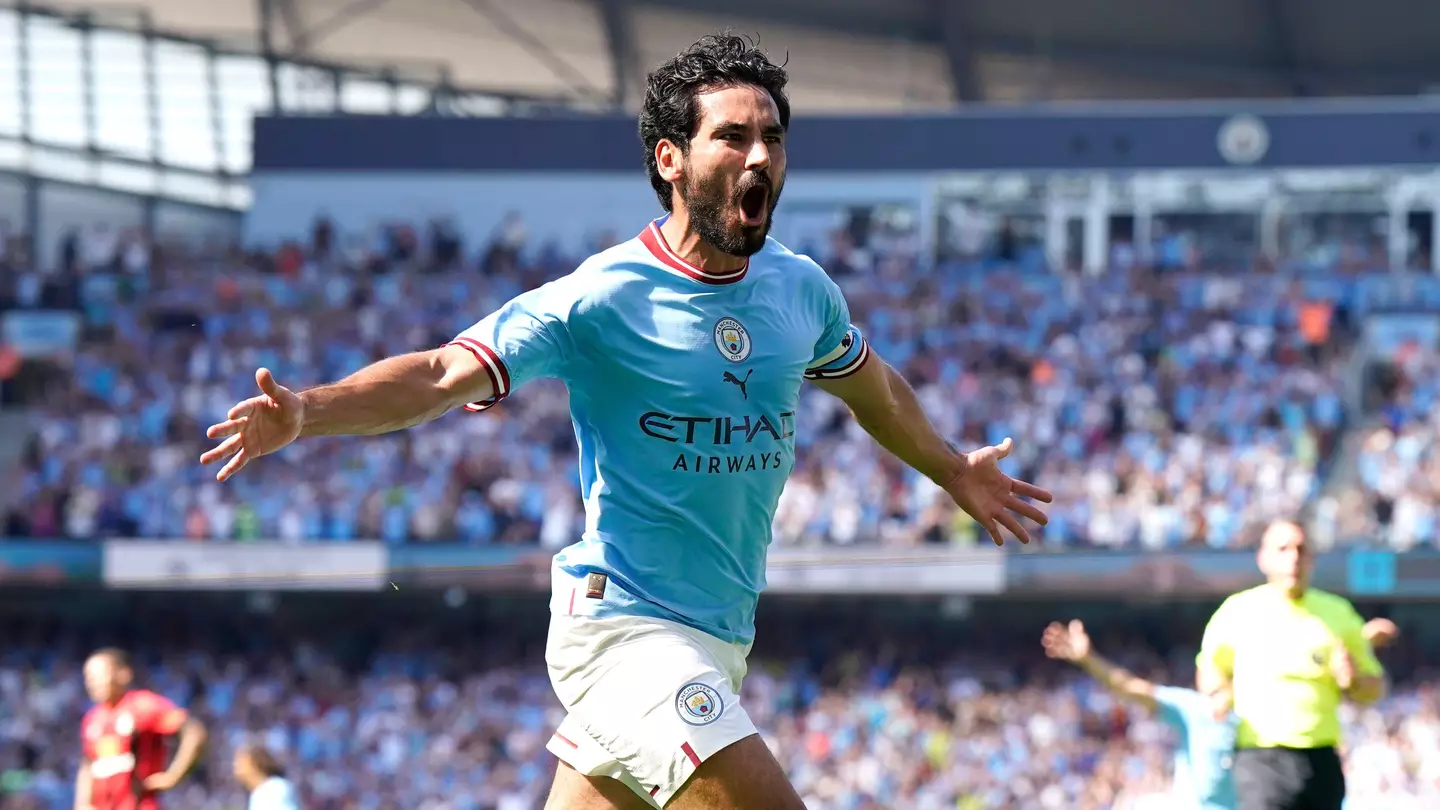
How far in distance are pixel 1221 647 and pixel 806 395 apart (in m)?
17.0

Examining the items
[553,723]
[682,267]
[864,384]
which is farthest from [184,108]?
[682,267]

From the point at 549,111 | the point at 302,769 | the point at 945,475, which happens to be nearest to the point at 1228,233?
the point at 549,111

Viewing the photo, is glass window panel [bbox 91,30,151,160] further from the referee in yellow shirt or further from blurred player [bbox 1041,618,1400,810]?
the referee in yellow shirt

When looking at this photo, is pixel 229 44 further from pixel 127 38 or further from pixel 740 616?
pixel 740 616

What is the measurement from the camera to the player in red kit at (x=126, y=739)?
9734 mm

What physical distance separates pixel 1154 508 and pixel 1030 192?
797 cm

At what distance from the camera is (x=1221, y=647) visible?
25.3 ft

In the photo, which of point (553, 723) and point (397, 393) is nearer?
point (397, 393)

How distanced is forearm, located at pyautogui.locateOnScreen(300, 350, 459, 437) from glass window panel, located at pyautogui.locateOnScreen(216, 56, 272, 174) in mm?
29023

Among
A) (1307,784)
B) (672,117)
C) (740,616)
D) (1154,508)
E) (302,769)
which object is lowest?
(302,769)

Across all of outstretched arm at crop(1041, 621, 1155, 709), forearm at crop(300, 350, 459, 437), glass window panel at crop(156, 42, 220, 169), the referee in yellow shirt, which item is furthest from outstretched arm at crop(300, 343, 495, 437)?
glass window panel at crop(156, 42, 220, 169)

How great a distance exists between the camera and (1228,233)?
2834 cm

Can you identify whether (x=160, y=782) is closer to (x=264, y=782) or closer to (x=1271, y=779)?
(x=264, y=782)

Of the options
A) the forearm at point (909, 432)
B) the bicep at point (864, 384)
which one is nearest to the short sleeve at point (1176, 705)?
the forearm at point (909, 432)
